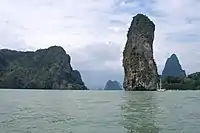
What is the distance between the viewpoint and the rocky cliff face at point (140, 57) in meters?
165

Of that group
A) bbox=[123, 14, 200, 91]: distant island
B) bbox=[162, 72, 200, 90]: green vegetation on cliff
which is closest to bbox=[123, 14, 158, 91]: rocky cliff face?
bbox=[123, 14, 200, 91]: distant island

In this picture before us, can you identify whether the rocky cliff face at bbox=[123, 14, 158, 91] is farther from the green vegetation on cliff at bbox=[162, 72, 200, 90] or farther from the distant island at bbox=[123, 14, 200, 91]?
the green vegetation on cliff at bbox=[162, 72, 200, 90]

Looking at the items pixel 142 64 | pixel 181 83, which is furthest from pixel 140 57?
pixel 181 83

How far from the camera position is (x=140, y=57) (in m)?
169

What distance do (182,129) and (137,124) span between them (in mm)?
3704

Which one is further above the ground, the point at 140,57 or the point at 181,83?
the point at 140,57

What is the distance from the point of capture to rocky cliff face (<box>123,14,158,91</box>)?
541 feet

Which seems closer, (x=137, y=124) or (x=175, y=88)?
(x=137, y=124)

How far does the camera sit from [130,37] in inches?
6969

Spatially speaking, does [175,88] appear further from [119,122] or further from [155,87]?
[119,122]

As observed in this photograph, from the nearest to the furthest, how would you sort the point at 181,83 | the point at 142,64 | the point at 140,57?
the point at 142,64 → the point at 140,57 → the point at 181,83

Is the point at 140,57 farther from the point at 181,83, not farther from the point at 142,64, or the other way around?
the point at 181,83

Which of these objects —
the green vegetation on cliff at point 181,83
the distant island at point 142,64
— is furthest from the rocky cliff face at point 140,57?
the green vegetation on cliff at point 181,83

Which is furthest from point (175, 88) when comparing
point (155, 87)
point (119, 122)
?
point (119, 122)
